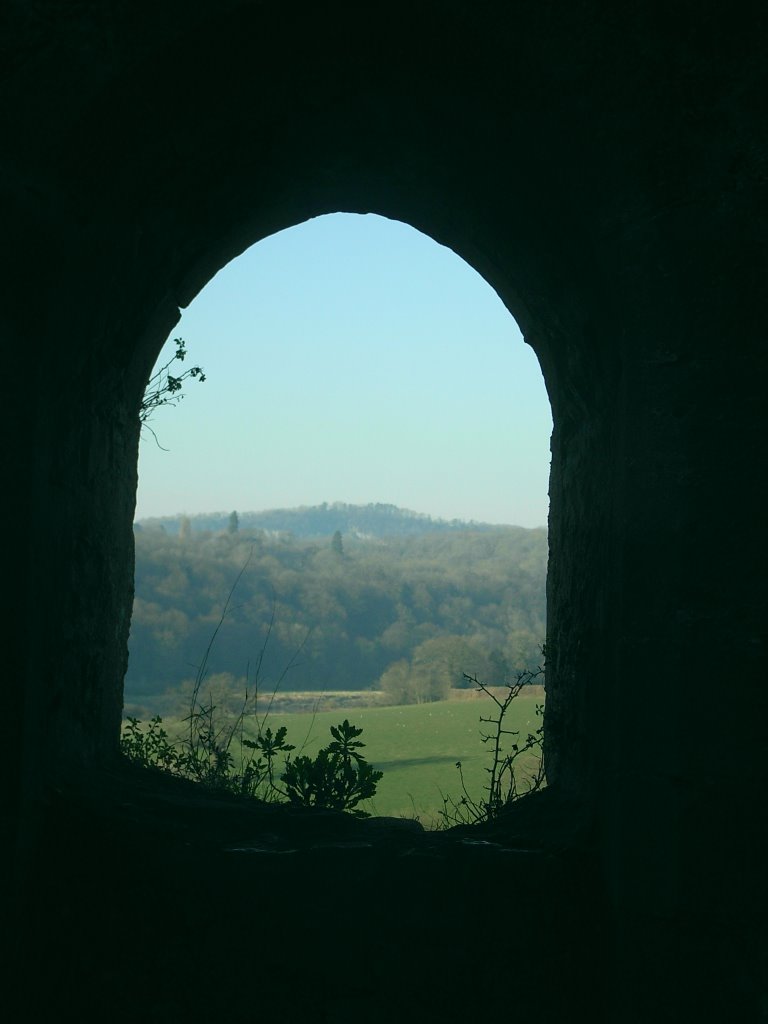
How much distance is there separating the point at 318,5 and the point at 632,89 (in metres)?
0.65

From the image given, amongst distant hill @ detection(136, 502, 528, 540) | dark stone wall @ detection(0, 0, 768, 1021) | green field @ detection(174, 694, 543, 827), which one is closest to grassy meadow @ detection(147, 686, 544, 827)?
green field @ detection(174, 694, 543, 827)

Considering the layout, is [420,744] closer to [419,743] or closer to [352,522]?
[419,743]

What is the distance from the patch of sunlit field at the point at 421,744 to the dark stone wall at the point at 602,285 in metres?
2.23

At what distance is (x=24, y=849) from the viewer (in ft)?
6.11

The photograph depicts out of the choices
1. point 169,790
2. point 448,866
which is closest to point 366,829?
point 448,866

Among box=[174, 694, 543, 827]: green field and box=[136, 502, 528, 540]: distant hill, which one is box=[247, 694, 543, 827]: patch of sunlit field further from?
box=[136, 502, 528, 540]: distant hill

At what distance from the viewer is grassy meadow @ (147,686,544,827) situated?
4.93 meters

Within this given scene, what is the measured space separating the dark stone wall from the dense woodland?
9.74ft

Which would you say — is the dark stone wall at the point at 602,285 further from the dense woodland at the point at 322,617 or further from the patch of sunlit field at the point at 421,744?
the dense woodland at the point at 322,617

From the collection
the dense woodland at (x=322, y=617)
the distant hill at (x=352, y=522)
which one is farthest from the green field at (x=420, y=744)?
the distant hill at (x=352, y=522)

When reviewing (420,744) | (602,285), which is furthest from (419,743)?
(602,285)

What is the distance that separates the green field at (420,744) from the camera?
196 inches

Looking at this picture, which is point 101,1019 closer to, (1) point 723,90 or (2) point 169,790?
(2) point 169,790

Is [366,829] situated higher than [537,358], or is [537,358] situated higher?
[537,358]
